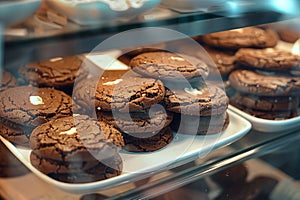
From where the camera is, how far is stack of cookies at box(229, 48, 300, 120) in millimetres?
973

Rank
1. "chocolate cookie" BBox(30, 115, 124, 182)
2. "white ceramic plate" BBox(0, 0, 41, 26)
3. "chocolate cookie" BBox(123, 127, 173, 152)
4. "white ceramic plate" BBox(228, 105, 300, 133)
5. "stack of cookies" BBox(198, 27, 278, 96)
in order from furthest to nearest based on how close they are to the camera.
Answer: "stack of cookies" BBox(198, 27, 278, 96) < "white ceramic plate" BBox(228, 105, 300, 133) < "chocolate cookie" BBox(123, 127, 173, 152) < "chocolate cookie" BBox(30, 115, 124, 182) < "white ceramic plate" BBox(0, 0, 41, 26)

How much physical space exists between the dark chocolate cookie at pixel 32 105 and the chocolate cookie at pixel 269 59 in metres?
0.43

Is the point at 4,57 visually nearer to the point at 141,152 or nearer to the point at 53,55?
the point at 53,55

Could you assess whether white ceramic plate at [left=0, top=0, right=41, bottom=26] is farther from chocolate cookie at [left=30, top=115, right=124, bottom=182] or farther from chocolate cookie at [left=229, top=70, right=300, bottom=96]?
chocolate cookie at [left=229, top=70, right=300, bottom=96]

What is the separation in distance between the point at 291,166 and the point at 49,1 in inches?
29.4

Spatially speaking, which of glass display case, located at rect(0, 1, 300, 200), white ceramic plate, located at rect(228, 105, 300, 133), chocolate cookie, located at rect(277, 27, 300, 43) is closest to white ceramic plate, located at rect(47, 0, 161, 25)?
glass display case, located at rect(0, 1, 300, 200)

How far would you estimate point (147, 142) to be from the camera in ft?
2.58

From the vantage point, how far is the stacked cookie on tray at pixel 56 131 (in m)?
0.67

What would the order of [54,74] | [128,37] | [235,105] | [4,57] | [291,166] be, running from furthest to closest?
[291,166] → [235,105] → [54,74] → [128,37] → [4,57]

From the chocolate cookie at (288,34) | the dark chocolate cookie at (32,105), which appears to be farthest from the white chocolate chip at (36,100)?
the chocolate cookie at (288,34)

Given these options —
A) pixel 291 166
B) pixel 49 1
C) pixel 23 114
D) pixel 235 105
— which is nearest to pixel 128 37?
pixel 49 1

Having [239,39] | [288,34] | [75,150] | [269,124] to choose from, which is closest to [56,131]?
[75,150]

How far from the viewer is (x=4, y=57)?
49 centimetres

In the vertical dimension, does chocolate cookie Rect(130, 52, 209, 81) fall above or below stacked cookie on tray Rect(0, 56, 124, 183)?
above
